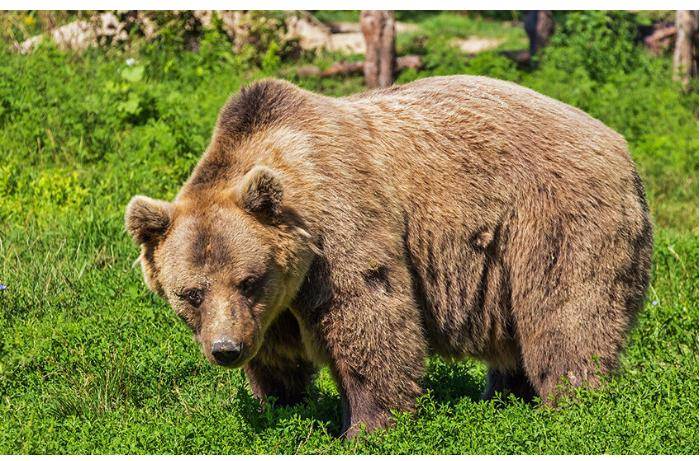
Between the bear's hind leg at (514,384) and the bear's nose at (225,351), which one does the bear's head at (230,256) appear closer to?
the bear's nose at (225,351)

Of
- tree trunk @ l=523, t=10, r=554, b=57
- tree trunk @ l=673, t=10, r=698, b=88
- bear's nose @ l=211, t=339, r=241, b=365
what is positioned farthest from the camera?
tree trunk @ l=523, t=10, r=554, b=57

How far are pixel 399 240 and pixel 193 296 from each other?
1.23m

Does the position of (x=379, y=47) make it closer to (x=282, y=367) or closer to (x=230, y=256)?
(x=282, y=367)

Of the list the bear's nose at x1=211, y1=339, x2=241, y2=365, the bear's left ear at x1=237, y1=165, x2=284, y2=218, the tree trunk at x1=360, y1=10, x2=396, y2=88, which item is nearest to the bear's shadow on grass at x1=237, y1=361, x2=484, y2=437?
the bear's nose at x1=211, y1=339, x2=241, y2=365

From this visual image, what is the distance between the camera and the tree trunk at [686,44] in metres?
15.6

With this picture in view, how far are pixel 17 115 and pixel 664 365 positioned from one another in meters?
6.80

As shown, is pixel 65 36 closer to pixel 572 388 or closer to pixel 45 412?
pixel 45 412

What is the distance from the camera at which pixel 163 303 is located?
810 cm

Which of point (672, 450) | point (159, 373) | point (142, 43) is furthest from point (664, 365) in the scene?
point (142, 43)

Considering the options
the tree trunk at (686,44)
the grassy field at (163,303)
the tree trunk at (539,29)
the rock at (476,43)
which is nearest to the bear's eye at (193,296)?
the grassy field at (163,303)

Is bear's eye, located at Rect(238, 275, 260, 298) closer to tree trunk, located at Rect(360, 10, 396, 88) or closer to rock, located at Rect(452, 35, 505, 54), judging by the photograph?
tree trunk, located at Rect(360, 10, 396, 88)

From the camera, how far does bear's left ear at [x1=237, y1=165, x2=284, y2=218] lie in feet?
18.9

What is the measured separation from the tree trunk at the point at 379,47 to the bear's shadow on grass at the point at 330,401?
7.06 metres

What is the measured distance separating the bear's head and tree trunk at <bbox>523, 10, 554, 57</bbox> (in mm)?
10753
